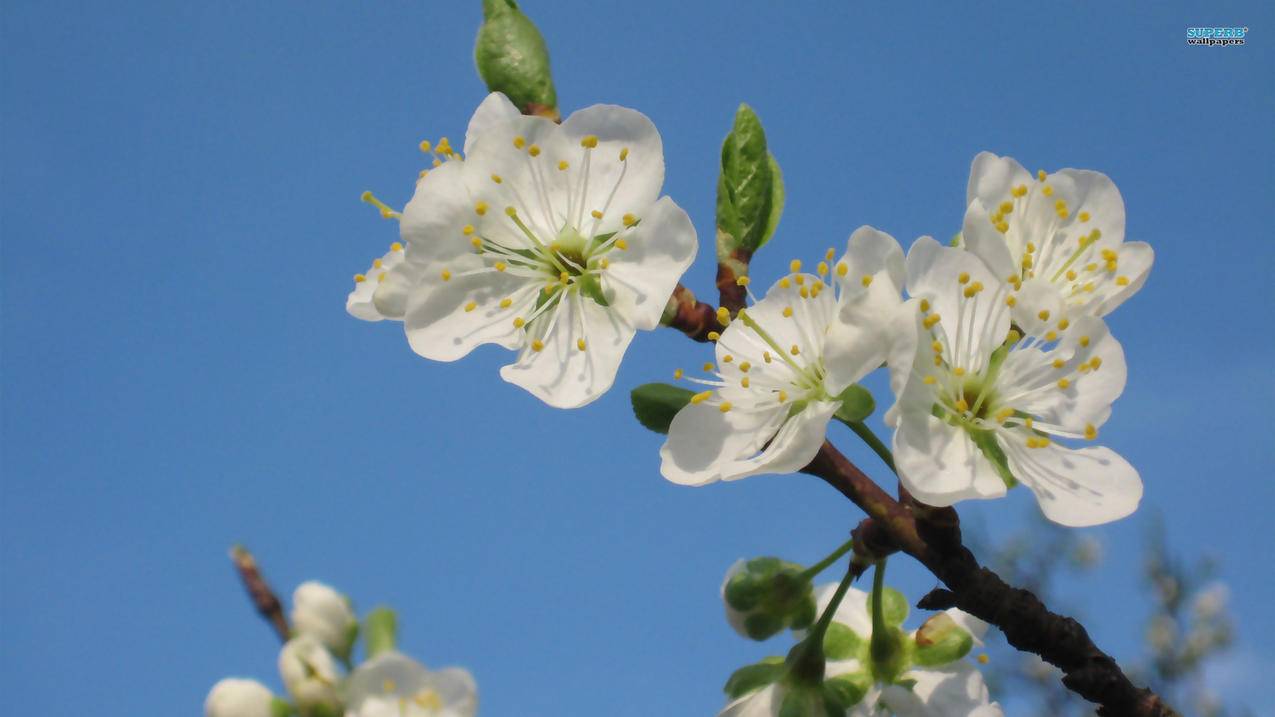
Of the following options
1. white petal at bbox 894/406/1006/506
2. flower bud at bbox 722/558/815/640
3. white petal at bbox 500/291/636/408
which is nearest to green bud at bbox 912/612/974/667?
flower bud at bbox 722/558/815/640

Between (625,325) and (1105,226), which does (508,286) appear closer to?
(625,325)

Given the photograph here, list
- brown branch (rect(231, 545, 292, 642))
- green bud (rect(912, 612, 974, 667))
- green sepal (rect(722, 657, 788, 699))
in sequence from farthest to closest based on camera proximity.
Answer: green bud (rect(912, 612, 974, 667)), green sepal (rect(722, 657, 788, 699)), brown branch (rect(231, 545, 292, 642))

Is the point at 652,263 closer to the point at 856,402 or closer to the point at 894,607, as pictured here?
the point at 856,402

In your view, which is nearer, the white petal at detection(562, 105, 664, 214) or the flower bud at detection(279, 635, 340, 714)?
the flower bud at detection(279, 635, 340, 714)

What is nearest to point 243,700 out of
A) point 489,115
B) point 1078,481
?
point 489,115

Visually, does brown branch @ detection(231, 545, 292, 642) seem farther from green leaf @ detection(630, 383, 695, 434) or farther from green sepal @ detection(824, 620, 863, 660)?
green sepal @ detection(824, 620, 863, 660)

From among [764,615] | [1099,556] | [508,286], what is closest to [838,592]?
[764,615]
